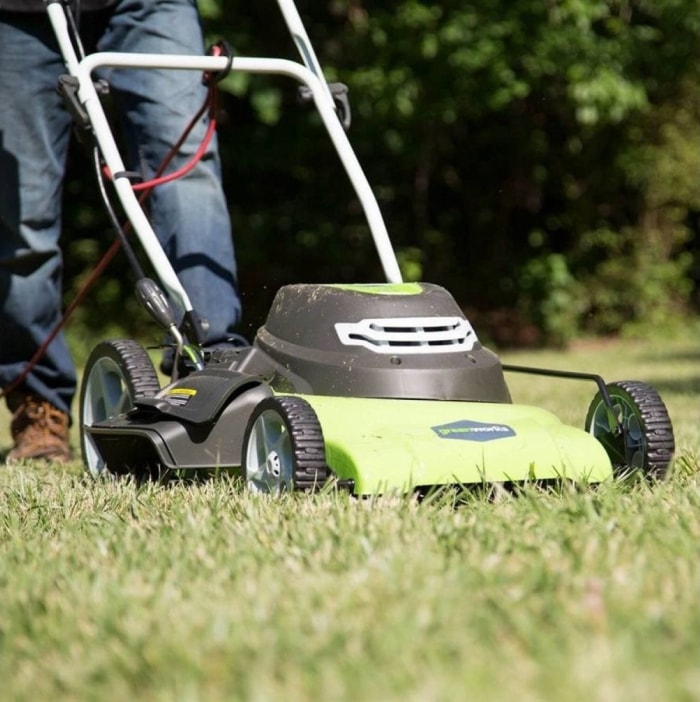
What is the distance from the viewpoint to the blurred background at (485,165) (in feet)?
27.9

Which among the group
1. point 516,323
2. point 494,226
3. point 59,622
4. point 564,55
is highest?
point 564,55

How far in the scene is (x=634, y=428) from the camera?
2346 mm

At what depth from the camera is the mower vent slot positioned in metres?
Result: 2.34

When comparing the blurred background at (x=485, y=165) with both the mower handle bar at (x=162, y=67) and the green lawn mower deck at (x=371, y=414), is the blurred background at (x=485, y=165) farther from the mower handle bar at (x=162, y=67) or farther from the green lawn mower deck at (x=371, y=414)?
the green lawn mower deck at (x=371, y=414)

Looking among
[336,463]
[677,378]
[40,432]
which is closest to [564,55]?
[677,378]

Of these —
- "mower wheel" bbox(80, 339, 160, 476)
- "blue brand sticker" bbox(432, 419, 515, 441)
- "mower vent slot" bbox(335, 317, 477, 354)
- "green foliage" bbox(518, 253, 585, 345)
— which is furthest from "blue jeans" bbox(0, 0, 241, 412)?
→ "green foliage" bbox(518, 253, 585, 345)

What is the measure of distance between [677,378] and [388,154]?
4.14m

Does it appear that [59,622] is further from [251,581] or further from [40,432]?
[40,432]

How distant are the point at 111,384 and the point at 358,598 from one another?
63.1 inches

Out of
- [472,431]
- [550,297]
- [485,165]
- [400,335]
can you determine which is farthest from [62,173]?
[485,165]

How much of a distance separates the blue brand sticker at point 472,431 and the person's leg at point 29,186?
4.59 feet

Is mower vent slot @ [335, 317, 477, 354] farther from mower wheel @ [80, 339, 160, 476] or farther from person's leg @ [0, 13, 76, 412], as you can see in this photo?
person's leg @ [0, 13, 76, 412]

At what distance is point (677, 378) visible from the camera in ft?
19.7

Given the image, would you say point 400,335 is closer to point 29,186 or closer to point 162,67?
point 162,67
